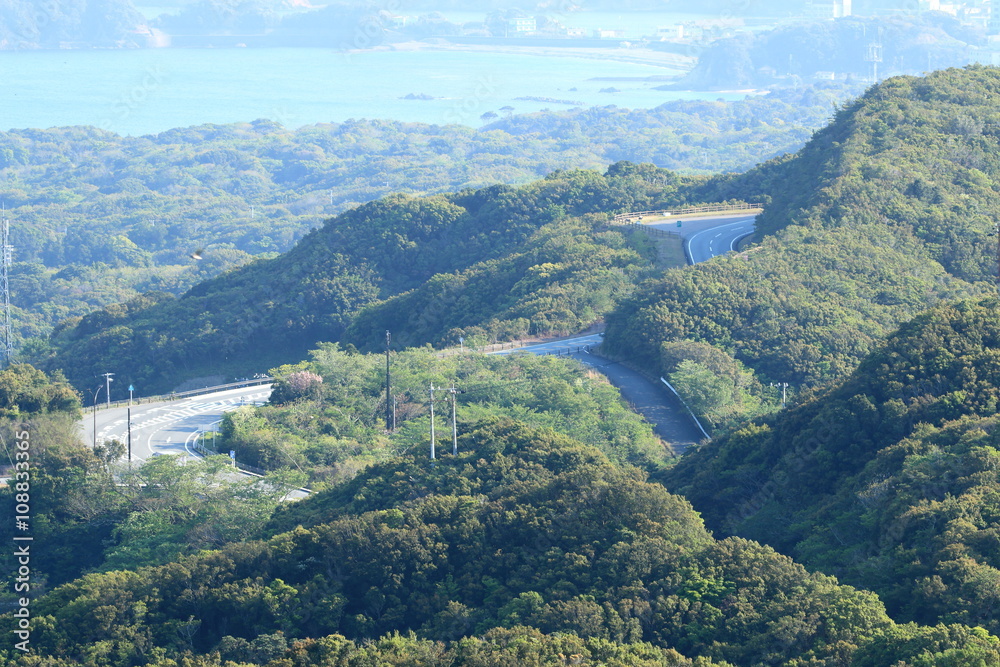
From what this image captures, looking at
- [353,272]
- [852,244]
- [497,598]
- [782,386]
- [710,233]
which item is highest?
[852,244]

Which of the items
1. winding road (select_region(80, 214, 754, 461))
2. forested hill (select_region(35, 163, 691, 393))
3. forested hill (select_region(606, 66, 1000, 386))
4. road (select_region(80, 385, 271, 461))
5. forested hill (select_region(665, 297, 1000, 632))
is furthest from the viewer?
forested hill (select_region(35, 163, 691, 393))

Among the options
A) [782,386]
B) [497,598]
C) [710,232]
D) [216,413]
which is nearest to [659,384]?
[782,386]

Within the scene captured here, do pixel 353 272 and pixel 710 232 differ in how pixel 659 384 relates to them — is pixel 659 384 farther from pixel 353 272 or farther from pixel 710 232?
pixel 353 272

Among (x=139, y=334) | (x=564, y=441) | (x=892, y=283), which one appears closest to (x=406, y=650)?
(x=564, y=441)

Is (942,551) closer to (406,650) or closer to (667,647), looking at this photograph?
(667,647)

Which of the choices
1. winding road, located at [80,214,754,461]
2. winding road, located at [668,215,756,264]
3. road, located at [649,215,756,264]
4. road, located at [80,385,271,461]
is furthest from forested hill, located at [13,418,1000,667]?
road, located at [649,215,756,264]

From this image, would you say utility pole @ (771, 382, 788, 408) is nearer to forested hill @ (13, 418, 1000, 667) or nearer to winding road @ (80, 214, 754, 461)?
winding road @ (80, 214, 754, 461)

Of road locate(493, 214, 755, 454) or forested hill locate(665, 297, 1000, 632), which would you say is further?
road locate(493, 214, 755, 454)
